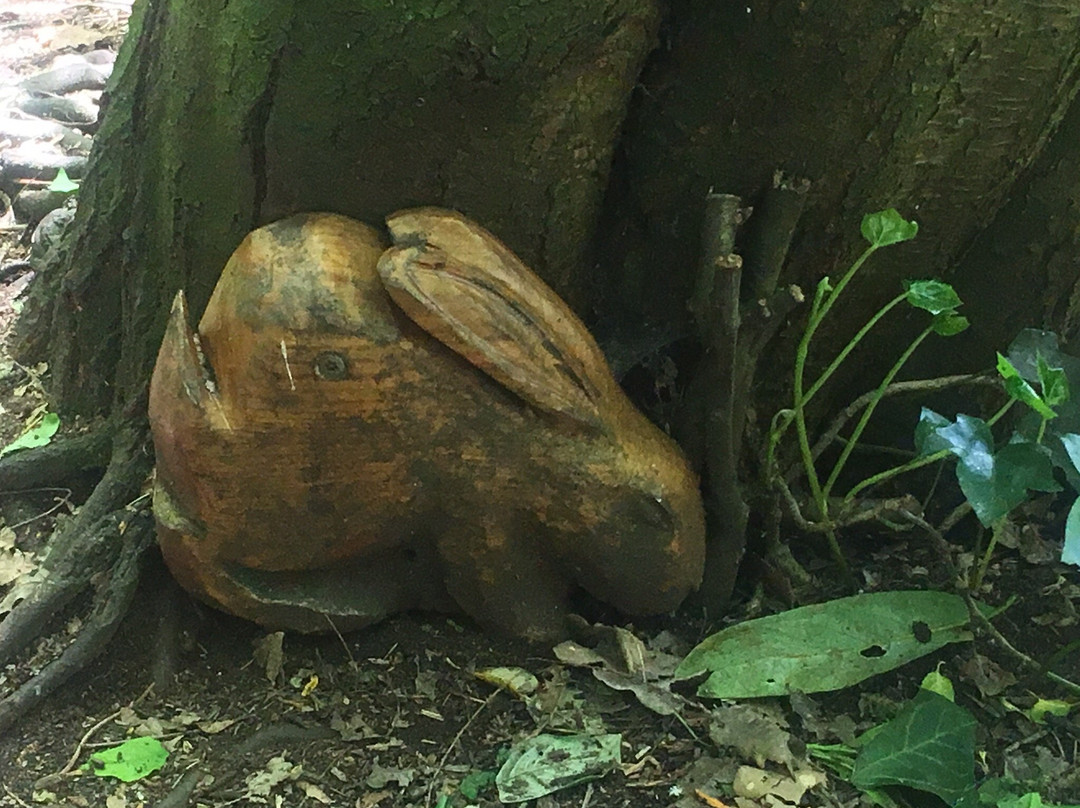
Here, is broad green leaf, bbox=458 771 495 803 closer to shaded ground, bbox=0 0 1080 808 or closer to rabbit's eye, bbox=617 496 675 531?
shaded ground, bbox=0 0 1080 808

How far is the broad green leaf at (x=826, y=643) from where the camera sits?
1840mm

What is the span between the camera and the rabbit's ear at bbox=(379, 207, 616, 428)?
1.58 metres

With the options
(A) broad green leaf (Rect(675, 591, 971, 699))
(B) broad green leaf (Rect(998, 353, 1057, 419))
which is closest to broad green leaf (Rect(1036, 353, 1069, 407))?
(B) broad green leaf (Rect(998, 353, 1057, 419))

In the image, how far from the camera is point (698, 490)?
1.90 m

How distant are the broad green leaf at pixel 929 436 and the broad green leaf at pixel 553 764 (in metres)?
0.69

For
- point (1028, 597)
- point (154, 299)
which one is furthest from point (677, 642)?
point (154, 299)

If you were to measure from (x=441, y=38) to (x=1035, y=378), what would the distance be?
3.87 ft

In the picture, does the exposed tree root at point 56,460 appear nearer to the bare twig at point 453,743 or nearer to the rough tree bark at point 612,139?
the rough tree bark at point 612,139

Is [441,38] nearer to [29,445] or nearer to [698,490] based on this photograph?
[698,490]

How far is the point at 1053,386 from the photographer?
1.71m

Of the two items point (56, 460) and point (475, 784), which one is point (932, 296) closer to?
point (475, 784)

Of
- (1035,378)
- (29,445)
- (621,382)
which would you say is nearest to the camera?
(1035,378)

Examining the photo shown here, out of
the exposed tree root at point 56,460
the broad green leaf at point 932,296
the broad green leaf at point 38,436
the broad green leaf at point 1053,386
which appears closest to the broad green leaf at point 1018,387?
the broad green leaf at point 1053,386

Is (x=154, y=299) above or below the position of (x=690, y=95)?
below
